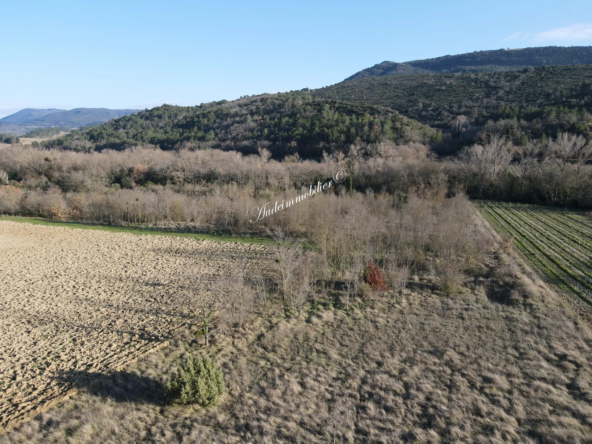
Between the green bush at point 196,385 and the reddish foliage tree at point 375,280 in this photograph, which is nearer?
the green bush at point 196,385

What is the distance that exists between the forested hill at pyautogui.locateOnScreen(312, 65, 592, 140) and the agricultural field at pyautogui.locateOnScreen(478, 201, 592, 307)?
19.5 meters

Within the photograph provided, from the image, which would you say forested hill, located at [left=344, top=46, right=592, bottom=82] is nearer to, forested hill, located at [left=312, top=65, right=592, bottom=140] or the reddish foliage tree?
forested hill, located at [left=312, top=65, right=592, bottom=140]

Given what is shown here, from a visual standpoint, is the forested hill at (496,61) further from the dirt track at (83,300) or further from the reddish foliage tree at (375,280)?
the dirt track at (83,300)

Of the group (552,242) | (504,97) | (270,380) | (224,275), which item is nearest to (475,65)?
(504,97)

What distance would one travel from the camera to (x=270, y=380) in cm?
1168

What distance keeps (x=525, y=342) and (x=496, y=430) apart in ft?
18.1

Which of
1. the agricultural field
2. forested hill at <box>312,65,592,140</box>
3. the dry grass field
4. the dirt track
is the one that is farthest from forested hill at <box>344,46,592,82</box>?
the dirt track

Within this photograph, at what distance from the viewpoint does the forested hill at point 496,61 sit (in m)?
88.3

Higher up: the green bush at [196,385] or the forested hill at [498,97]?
the forested hill at [498,97]

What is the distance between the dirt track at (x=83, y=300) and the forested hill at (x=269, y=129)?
31.3m

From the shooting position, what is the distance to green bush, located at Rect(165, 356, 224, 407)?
33.7ft

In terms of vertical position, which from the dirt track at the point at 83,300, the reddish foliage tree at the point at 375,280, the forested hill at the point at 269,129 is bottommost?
the reddish foliage tree at the point at 375,280

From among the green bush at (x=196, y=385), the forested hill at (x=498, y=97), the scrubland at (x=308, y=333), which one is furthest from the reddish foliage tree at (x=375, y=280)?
the forested hill at (x=498, y=97)

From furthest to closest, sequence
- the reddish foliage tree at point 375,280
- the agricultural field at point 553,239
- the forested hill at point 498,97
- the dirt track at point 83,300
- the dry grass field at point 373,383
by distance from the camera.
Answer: the forested hill at point 498,97 → the reddish foliage tree at point 375,280 → the agricultural field at point 553,239 → the dirt track at point 83,300 → the dry grass field at point 373,383
